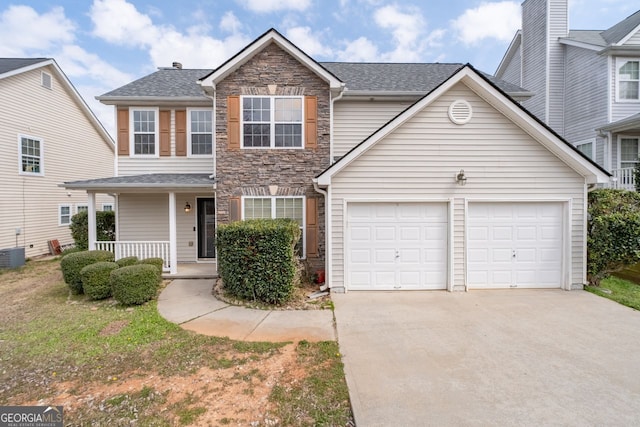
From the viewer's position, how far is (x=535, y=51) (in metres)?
14.8

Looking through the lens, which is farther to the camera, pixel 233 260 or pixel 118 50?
pixel 118 50

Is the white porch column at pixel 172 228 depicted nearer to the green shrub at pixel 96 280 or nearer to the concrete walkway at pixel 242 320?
the concrete walkway at pixel 242 320

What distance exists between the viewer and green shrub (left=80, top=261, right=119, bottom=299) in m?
6.99

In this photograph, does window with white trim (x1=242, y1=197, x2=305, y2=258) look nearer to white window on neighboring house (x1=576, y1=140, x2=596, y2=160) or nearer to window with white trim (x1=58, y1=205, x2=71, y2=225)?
window with white trim (x1=58, y1=205, x2=71, y2=225)

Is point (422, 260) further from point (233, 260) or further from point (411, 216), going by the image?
point (233, 260)

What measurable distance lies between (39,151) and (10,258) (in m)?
5.22

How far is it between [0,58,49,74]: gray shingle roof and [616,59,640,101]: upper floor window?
25.0 meters

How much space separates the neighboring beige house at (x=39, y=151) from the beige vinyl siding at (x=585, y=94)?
24.1 m

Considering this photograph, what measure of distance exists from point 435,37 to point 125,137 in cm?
1705

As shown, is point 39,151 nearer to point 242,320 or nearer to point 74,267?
point 74,267

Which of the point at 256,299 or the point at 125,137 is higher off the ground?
the point at 125,137

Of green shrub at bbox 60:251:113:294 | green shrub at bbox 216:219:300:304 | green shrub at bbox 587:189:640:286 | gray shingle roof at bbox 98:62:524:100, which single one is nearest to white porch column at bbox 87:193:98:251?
green shrub at bbox 60:251:113:294

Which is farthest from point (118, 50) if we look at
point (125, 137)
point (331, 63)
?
point (331, 63)

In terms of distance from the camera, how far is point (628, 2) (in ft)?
49.3
